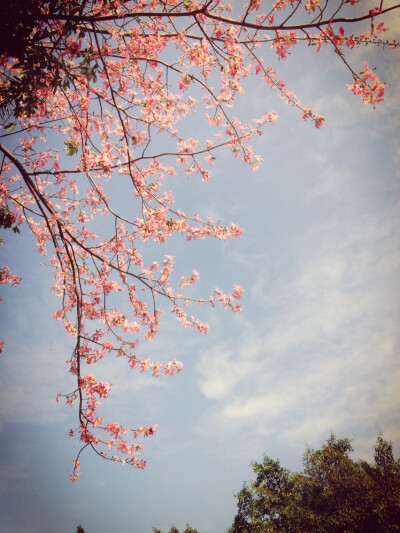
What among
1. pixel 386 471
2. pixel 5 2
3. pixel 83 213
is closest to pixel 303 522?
pixel 386 471

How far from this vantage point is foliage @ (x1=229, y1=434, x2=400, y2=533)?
11133 millimetres

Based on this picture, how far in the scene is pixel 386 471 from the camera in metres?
12.6

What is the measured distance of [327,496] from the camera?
14.3 metres

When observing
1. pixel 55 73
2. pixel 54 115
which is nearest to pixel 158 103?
pixel 55 73

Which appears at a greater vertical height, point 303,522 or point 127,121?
point 127,121

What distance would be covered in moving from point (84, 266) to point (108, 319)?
1214 mm

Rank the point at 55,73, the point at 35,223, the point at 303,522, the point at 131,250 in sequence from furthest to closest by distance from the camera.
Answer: the point at 303,522 → the point at 35,223 → the point at 131,250 → the point at 55,73

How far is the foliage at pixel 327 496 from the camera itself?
36.5 ft

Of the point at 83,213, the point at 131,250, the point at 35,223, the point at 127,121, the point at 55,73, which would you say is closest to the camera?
the point at 55,73

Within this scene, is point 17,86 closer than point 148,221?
Yes

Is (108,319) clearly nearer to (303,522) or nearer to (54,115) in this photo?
(54,115)

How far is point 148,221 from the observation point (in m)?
4.90

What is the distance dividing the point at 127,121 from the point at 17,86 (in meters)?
1.78

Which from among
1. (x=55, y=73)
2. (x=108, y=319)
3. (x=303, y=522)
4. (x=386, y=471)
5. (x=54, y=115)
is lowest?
(x=303, y=522)
